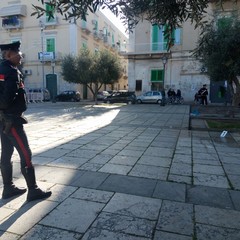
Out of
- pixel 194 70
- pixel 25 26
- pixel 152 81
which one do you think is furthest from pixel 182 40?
pixel 25 26

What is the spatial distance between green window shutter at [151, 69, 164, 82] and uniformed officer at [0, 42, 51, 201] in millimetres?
25962

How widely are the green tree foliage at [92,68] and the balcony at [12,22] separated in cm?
1149

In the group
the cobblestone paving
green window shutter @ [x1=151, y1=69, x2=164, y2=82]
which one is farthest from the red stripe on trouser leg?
green window shutter @ [x1=151, y1=69, x2=164, y2=82]

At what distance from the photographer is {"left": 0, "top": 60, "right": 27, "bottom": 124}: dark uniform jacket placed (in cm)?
296

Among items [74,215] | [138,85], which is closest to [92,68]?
[138,85]

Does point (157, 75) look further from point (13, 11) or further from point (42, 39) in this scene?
point (13, 11)

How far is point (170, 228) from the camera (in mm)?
2684

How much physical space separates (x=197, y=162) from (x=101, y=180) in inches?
81.5

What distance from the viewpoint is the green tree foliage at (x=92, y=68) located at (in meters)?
23.1

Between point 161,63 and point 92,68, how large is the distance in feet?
28.1

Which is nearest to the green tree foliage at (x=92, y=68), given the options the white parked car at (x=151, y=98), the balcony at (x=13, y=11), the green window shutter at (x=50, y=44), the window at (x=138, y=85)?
the white parked car at (x=151, y=98)

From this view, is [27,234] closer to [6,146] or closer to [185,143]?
[6,146]

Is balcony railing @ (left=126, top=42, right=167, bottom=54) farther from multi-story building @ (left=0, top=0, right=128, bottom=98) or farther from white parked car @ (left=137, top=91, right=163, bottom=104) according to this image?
white parked car @ (left=137, top=91, right=163, bottom=104)

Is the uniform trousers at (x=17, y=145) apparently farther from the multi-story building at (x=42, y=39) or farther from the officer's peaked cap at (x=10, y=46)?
the multi-story building at (x=42, y=39)
